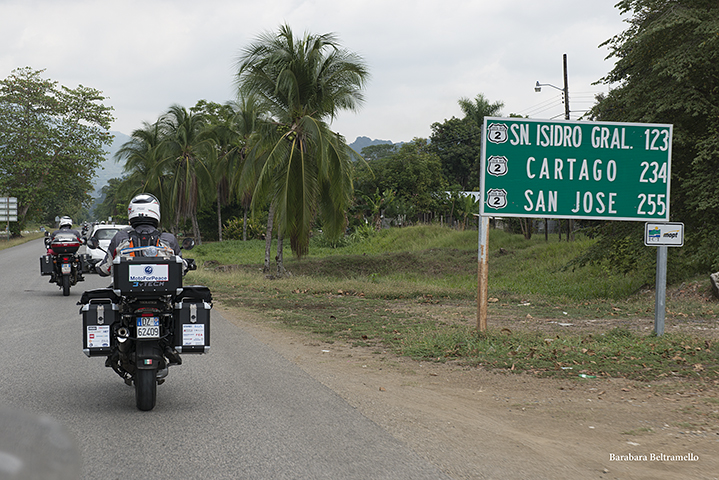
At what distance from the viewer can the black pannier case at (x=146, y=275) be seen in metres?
5.45

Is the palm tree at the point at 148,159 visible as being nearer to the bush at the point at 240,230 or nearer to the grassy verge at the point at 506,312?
the bush at the point at 240,230

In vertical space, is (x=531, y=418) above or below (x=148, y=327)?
below

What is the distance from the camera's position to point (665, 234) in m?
9.34

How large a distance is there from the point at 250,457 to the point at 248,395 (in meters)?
1.84

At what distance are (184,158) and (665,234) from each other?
3551 centimetres

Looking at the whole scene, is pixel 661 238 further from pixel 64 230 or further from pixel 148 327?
pixel 64 230

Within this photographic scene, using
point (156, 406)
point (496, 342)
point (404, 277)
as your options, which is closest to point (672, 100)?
point (496, 342)

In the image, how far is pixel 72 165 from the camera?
5400 centimetres

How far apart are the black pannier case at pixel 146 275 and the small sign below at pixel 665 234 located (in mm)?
7012

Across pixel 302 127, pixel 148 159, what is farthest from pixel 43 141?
pixel 302 127

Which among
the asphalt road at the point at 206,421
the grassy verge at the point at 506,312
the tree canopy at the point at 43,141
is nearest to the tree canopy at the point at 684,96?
the grassy verge at the point at 506,312

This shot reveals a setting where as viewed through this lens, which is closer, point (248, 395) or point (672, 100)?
point (248, 395)

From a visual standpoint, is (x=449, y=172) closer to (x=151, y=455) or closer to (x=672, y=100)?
(x=672, y=100)

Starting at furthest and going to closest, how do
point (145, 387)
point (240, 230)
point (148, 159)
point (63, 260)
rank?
point (240, 230), point (148, 159), point (63, 260), point (145, 387)
